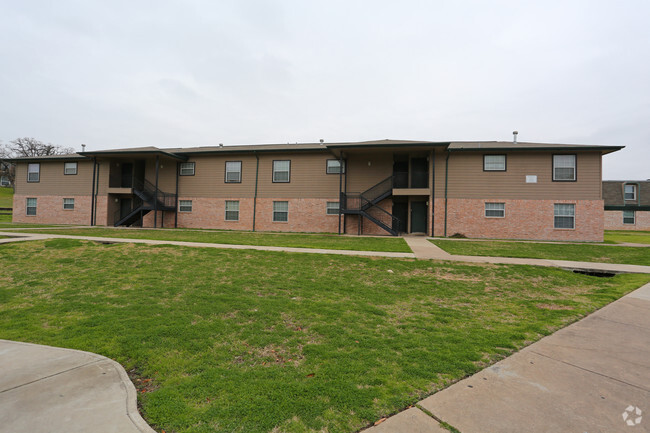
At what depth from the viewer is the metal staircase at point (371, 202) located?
758 inches

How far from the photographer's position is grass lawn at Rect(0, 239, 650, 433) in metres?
2.57

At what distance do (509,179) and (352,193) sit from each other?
31.6 feet

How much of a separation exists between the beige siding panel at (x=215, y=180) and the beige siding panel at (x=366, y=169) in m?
7.20

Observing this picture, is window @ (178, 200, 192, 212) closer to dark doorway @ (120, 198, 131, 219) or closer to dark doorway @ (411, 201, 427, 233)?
dark doorway @ (120, 198, 131, 219)

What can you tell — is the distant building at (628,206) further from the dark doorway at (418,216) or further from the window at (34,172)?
the window at (34,172)

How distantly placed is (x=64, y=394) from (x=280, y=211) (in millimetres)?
19525

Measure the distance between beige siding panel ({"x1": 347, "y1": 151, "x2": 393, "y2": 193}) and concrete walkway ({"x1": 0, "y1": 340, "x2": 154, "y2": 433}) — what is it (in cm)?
1846

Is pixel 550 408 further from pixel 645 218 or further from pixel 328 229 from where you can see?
pixel 645 218

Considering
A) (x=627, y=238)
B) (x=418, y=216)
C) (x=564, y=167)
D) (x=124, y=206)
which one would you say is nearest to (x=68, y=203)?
(x=124, y=206)

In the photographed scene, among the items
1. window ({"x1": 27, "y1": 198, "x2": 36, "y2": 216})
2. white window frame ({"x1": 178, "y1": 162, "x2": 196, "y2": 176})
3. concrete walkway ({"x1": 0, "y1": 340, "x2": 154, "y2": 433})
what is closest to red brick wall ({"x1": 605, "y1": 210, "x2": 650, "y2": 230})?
white window frame ({"x1": 178, "y1": 162, "x2": 196, "y2": 176})

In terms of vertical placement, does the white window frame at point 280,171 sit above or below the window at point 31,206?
above

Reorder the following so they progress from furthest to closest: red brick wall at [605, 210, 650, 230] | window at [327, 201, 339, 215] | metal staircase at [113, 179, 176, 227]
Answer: red brick wall at [605, 210, 650, 230]
metal staircase at [113, 179, 176, 227]
window at [327, 201, 339, 215]

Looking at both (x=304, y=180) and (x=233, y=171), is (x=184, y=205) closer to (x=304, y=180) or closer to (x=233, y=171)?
(x=233, y=171)

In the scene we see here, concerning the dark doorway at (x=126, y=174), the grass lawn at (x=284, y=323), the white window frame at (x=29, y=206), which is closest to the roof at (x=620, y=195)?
the grass lawn at (x=284, y=323)
